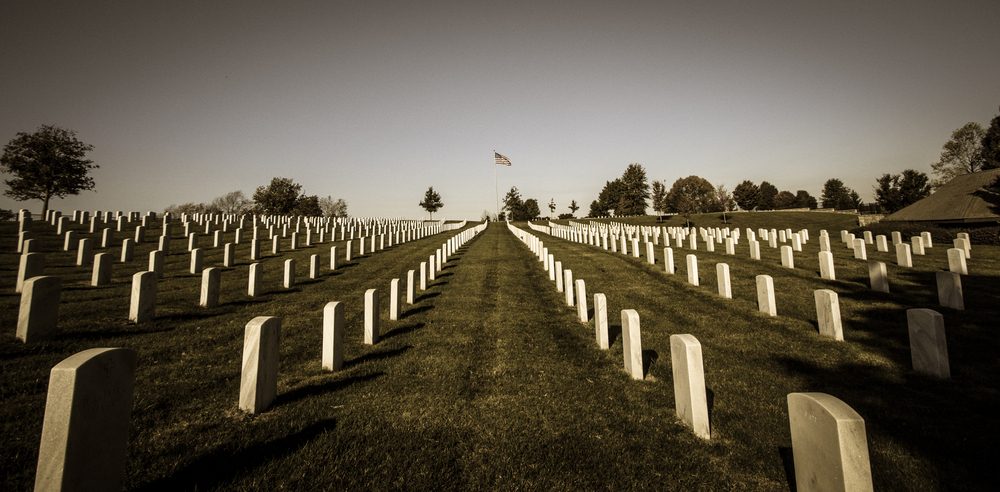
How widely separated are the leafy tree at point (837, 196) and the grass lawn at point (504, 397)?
128m

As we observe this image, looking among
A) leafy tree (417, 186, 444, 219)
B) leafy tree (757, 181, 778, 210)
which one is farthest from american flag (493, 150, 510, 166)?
leafy tree (757, 181, 778, 210)

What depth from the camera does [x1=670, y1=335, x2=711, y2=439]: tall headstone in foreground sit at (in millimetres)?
3729

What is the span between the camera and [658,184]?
7981cm

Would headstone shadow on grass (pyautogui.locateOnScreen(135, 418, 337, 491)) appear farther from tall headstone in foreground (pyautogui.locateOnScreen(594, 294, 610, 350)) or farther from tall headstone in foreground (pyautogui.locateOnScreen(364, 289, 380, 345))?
tall headstone in foreground (pyautogui.locateOnScreen(594, 294, 610, 350))

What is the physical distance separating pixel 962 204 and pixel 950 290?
109 ft

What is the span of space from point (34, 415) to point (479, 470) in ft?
13.3

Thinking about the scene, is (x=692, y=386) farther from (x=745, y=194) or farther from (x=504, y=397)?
(x=745, y=194)

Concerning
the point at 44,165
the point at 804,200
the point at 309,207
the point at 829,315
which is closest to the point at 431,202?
the point at 309,207

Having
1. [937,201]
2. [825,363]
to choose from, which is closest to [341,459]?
[825,363]

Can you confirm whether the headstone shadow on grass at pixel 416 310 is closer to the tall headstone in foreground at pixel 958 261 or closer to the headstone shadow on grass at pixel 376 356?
the headstone shadow on grass at pixel 376 356

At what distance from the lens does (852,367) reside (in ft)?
17.9

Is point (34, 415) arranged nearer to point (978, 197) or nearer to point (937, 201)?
point (978, 197)

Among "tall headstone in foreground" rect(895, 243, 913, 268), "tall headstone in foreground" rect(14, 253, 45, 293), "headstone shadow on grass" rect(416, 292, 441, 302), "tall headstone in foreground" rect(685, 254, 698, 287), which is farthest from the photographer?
"tall headstone in foreground" rect(895, 243, 913, 268)

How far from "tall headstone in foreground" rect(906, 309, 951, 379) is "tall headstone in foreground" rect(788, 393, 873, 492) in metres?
4.25
